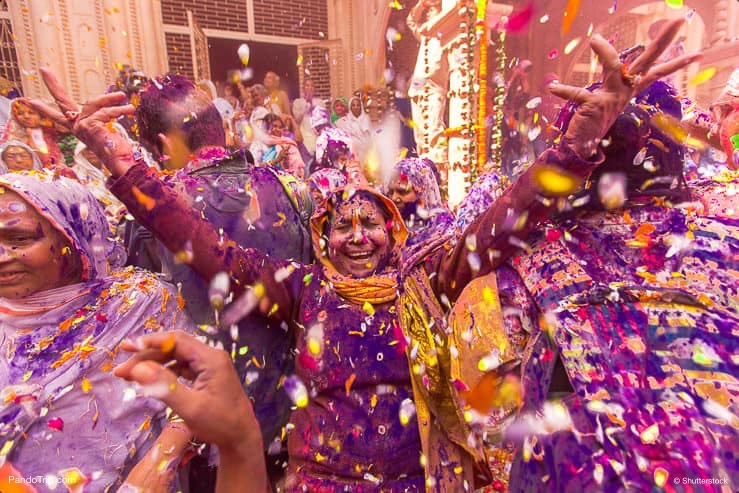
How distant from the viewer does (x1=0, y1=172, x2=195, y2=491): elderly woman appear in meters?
1.22

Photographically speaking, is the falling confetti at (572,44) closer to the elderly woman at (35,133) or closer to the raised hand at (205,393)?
the elderly woman at (35,133)

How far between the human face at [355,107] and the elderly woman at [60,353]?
6.33 meters

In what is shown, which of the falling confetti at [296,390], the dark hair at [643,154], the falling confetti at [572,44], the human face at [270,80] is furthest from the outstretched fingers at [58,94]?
the human face at [270,80]

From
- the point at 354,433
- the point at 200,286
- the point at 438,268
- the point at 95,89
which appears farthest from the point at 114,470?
the point at 95,89

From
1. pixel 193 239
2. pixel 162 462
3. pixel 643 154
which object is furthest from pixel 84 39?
pixel 643 154

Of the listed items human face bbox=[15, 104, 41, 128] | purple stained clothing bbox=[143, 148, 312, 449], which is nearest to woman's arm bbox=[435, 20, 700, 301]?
purple stained clothing bbox=[143, 148, 312, 449]

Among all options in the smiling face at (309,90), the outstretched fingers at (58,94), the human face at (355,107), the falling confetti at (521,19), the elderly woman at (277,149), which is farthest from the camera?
the smiling face at (309,90)

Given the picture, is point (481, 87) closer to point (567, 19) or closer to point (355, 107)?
point (567, 19)

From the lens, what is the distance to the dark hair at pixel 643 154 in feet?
4.11

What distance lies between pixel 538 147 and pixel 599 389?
227 inches

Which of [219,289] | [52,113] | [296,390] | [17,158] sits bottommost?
[296,390]

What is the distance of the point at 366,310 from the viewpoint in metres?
1.47

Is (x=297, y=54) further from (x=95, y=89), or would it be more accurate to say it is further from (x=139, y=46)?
(x=95, y=89)

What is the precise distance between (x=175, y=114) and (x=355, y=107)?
5924 mm
